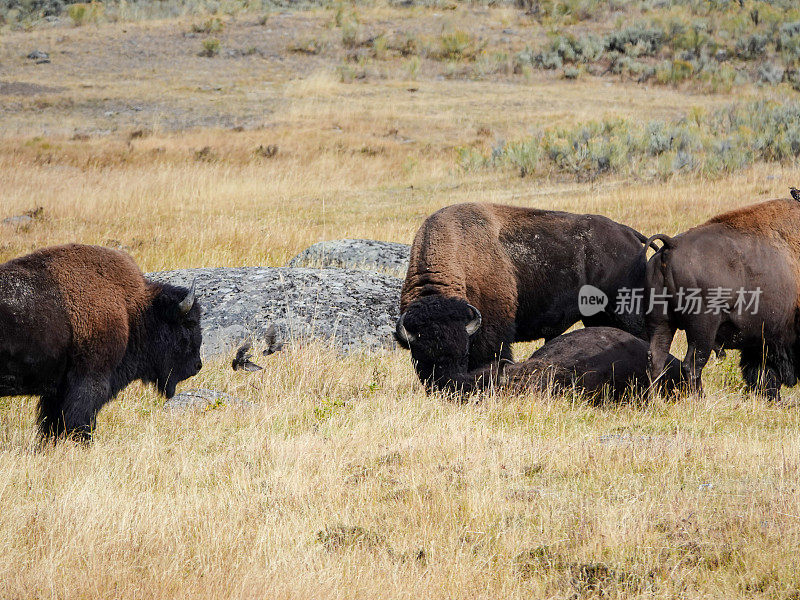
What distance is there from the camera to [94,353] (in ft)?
20.4

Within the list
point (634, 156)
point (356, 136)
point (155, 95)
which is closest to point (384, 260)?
point (634, 156)

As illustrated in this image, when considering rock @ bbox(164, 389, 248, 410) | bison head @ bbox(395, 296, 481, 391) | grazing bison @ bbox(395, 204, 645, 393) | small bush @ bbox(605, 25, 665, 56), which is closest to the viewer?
rock @ bbox(164, 389, 248, 410)

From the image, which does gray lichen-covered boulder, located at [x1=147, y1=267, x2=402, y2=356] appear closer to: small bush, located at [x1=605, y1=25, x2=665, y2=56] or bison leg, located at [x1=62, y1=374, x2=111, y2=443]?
bison leg, located at [x1=62, y1=374, x2=111, y2=443]

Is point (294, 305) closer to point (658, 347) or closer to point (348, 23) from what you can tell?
point (658, 347)

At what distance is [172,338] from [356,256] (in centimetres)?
666

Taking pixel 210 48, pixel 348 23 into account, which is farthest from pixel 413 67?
pixel 210 48

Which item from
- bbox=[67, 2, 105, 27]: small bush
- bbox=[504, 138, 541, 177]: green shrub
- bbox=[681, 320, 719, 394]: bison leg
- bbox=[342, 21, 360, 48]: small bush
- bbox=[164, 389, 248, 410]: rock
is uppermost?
bbox=[67, 2, 105, 27]: small bush

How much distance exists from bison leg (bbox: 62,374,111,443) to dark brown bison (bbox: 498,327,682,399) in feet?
10.9

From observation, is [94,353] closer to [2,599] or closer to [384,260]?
[2,599]

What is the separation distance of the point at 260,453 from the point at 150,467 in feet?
2.35

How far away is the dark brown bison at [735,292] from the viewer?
7625mm

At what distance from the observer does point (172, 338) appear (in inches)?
278

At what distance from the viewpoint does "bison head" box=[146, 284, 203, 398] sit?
6.95 meters

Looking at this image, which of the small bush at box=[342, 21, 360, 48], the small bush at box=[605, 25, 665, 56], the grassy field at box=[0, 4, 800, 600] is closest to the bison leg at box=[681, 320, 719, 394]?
the grassy field at box=[0, 4, 800, 600]
